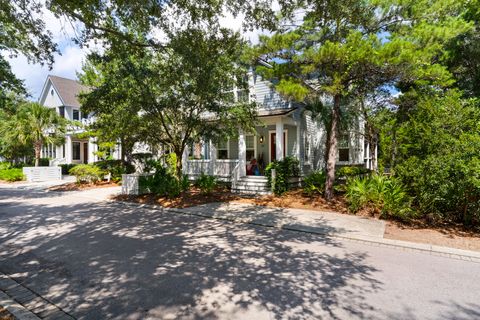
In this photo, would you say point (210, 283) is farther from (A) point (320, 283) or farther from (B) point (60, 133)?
(B) point (60, 133)

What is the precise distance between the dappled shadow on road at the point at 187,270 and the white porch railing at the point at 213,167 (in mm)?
7824

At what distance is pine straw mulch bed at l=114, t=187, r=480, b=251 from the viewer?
680cm

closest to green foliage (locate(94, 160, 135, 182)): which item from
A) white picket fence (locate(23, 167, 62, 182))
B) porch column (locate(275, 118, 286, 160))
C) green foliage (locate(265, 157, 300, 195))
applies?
white picket fence (locate(23, 167, 62, 182))

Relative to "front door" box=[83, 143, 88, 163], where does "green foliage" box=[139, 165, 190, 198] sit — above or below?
below

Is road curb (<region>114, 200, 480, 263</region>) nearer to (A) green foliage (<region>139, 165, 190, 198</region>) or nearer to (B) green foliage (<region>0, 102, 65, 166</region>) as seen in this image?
(A) green foliage (<region>139, 165, 190, 198</region>)

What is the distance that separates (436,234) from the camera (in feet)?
23.5

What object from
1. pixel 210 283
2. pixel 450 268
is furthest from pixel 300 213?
pixel 210 283

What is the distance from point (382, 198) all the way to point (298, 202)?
10.8 feet

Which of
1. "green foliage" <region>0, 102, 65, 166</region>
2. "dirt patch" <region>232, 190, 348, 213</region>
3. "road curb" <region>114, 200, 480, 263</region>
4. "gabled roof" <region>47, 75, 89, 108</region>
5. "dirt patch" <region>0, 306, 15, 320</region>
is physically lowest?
"road curb" <region>114, 200, 480, 263</region>

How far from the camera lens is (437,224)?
26.2 feet

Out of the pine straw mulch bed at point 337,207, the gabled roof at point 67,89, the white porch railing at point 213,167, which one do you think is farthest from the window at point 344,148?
the gabled roof at point 67,89

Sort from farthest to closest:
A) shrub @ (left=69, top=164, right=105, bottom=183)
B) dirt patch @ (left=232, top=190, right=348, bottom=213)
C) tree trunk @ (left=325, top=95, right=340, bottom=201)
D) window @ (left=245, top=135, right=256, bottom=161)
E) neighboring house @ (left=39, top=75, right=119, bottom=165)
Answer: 1. neighboring house @ (left=39, top=75, right=119, bottom=165)
2. shrub @ (left=69, top=164, right=105, bottom=183)
3. window @ (left=245, top=135, right=256, bottom=161)
4. tree trunk @ (left=325, top=95, right=340, bottom=201)
5. dirt patch @ (left=232, top=190, right=348, bottom=213)

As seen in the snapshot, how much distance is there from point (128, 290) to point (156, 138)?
9736 mm

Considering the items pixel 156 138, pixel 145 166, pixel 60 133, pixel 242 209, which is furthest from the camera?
pixel 60 133
